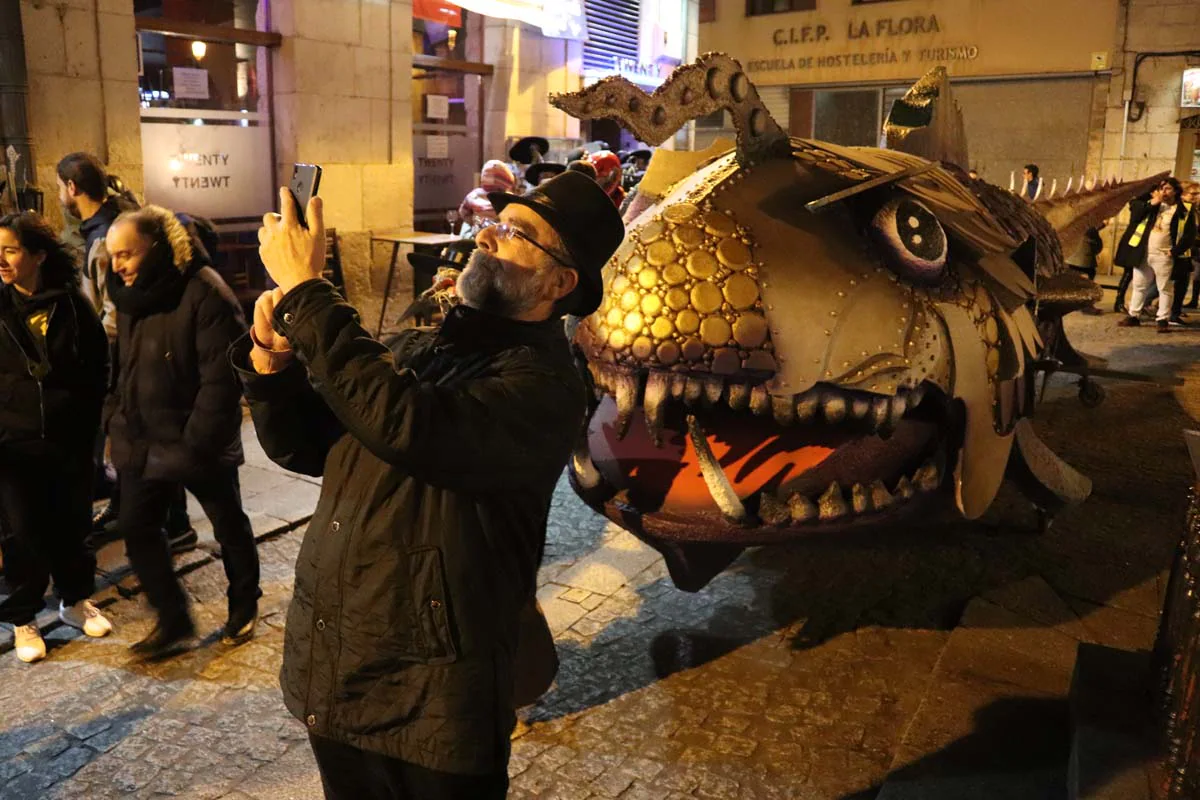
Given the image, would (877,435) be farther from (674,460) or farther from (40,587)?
(40,587)

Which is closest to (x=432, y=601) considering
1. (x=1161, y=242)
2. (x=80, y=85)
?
(x=80, y=85)

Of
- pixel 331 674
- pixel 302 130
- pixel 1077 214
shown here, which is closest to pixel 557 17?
pixel 302 130

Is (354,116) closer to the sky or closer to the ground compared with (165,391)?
closer to the sky

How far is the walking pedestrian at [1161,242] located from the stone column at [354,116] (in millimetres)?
8776

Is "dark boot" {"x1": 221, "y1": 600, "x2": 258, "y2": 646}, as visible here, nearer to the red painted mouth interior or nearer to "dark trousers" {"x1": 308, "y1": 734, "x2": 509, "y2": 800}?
the red painted mouth interior

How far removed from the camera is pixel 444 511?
212cm

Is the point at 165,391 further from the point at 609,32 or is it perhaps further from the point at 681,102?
the point at 609,32

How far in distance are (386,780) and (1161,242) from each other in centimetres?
1332

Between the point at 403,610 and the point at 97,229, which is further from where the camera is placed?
the point at 97,229

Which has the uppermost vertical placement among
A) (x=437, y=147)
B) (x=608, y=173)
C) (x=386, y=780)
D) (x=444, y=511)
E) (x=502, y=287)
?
(x=437, y=147)

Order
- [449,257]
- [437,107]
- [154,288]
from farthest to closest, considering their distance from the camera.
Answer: [437,107]
[449,257]
[154,288]

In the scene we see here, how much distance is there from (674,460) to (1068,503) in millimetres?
2047

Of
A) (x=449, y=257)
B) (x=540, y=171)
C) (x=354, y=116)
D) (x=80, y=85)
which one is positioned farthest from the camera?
(x=354, y=116)

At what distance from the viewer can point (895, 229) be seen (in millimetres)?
3543
